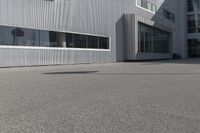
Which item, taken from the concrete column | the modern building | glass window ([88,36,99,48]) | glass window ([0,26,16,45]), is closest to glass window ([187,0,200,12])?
the modern building

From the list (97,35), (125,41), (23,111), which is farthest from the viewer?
(125,41)

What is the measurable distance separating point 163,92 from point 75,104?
3331 mm

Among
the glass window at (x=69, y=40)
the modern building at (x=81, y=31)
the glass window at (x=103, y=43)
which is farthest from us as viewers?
the glass window at (x=103, y=43)

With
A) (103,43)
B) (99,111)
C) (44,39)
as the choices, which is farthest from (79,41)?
(99,111)

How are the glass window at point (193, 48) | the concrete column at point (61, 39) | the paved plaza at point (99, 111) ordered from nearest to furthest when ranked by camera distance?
the paved plaza at point (99, 111)
the concrete column at point (61, 39)
the glass window at point (193, 48)

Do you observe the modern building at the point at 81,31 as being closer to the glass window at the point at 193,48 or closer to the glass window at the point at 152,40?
the glass window at the point at 152,40

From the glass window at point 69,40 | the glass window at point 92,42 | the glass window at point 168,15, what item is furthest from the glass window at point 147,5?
the glass window at point 69,40

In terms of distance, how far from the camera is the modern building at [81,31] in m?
25.2

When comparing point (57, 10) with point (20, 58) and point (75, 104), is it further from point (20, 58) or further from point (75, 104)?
point (75, 104)

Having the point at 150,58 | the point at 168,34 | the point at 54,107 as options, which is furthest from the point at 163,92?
the point at 168,34

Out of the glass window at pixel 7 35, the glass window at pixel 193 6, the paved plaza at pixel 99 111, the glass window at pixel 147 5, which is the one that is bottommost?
the paved plaza at pixel 99 111

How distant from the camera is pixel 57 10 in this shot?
2925cm

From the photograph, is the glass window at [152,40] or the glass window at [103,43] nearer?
the glass window at [103,43]

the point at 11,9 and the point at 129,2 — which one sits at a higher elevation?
the point at 129,2
